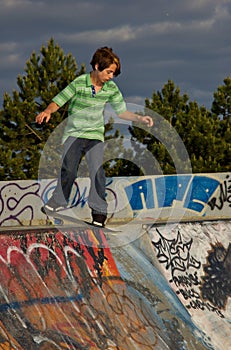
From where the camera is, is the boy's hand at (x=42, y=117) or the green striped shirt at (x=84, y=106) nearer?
the boy's hand at (x=42, y=117)

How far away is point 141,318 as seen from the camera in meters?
8.43

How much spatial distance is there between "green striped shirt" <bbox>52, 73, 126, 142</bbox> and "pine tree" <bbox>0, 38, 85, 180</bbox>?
2502cm

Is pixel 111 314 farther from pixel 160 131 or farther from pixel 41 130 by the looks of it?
pixel 160 131

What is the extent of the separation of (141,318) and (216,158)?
29.1 meters

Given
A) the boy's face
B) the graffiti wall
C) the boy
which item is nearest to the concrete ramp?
the boy

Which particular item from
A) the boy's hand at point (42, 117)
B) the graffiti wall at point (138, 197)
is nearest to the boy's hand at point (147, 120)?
→ the boy's hand at point (42, 117)

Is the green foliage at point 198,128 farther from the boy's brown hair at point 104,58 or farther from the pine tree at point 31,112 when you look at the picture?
the boy's brown hair at point 104,58

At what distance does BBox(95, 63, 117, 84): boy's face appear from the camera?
27.8 feet

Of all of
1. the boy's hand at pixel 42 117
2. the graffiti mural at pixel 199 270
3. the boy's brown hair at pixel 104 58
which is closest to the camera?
the boy's hand at pixel 42 117

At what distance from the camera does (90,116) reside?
8586 millimetres

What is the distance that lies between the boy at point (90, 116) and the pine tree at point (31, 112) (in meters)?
24.8

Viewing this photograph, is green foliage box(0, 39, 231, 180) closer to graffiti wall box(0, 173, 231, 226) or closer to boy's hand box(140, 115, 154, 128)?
graffiti wall box(0, 173, 231, 226)

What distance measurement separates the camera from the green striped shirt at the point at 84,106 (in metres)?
8.59

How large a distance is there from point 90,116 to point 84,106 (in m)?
0.15
